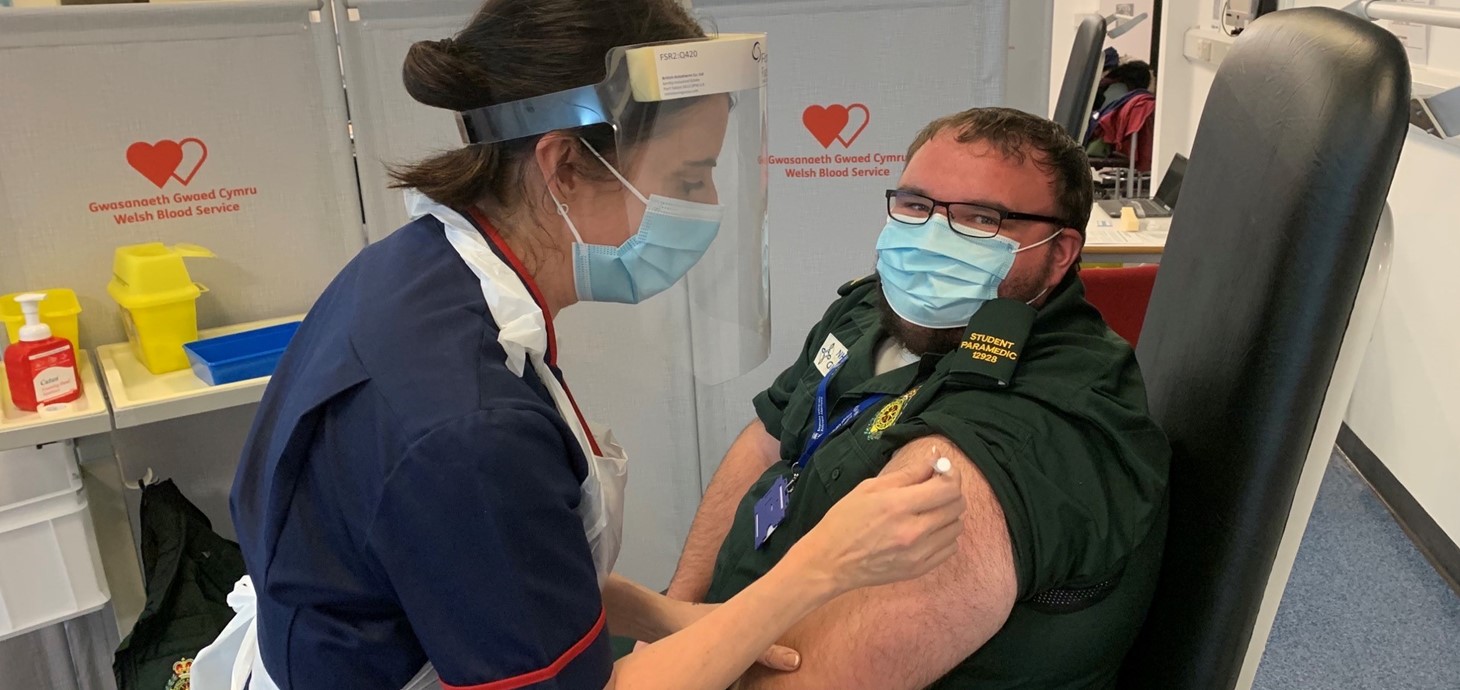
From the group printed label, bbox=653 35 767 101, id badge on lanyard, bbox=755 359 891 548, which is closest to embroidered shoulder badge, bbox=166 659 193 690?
id badge on lanyard, bbox=755 359 891 548

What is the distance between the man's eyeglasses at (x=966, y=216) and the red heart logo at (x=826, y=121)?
78 cm

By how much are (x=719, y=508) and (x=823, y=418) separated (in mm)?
344

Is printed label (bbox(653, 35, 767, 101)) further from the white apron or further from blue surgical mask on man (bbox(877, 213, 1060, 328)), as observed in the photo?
→ blue surgical mask on man (bbox(877, 213, 1060, 328))

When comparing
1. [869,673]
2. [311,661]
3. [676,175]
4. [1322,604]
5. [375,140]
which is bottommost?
[1322,604]

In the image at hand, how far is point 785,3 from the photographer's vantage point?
2.13m

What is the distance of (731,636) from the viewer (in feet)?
3.43

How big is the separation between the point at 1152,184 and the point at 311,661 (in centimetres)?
428

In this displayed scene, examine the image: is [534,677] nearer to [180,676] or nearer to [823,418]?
[823,418]

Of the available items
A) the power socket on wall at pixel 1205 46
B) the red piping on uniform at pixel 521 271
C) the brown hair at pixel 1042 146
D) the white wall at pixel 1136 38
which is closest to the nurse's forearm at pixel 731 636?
the red piping on uniform at pixel 521 271

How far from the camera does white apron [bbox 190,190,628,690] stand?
0.98 m

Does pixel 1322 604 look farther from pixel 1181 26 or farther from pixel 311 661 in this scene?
pixel 1181 26

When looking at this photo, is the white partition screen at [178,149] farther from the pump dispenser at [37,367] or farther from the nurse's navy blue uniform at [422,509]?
the nurse's navy blue uniform at [422,509]

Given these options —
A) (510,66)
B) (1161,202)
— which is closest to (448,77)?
(510,66)

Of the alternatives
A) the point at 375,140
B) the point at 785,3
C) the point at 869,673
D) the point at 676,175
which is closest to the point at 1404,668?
the point at 869,673
